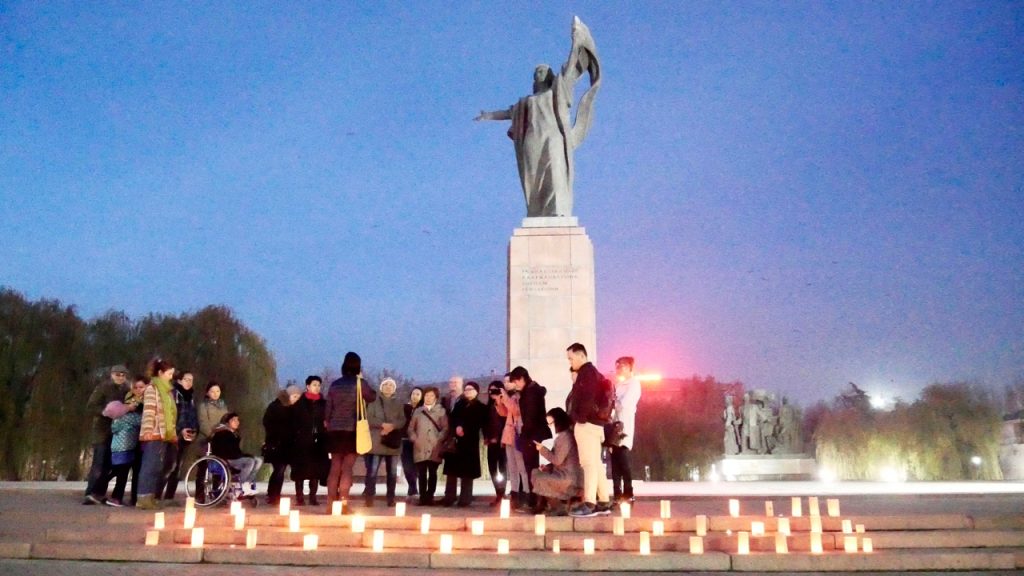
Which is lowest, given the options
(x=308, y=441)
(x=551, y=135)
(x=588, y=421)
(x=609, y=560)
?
(x=609, y=560)

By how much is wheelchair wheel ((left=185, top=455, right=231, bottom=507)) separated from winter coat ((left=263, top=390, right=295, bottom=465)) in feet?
1.61

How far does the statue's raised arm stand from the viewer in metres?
13.8

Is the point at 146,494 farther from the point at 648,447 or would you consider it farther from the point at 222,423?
the point at 648,447

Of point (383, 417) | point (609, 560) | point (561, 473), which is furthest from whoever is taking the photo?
point (383, 417)

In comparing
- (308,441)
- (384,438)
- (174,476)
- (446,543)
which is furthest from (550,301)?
(446,543)

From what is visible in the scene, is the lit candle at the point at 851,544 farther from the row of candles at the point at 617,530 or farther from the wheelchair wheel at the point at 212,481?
the wheelchair wheel at the point at 212,481

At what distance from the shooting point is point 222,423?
927 cm

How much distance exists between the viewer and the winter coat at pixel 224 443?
9.05 m

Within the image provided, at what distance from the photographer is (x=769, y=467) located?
22.0m

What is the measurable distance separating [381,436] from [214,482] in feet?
6.34

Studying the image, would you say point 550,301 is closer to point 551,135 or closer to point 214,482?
point 551,135

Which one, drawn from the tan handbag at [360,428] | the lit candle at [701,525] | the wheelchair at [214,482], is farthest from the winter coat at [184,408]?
the lit candle at [701,525]

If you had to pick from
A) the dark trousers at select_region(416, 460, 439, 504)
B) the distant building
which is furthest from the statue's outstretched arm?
the distant building

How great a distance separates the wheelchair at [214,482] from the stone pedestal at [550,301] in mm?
4876
